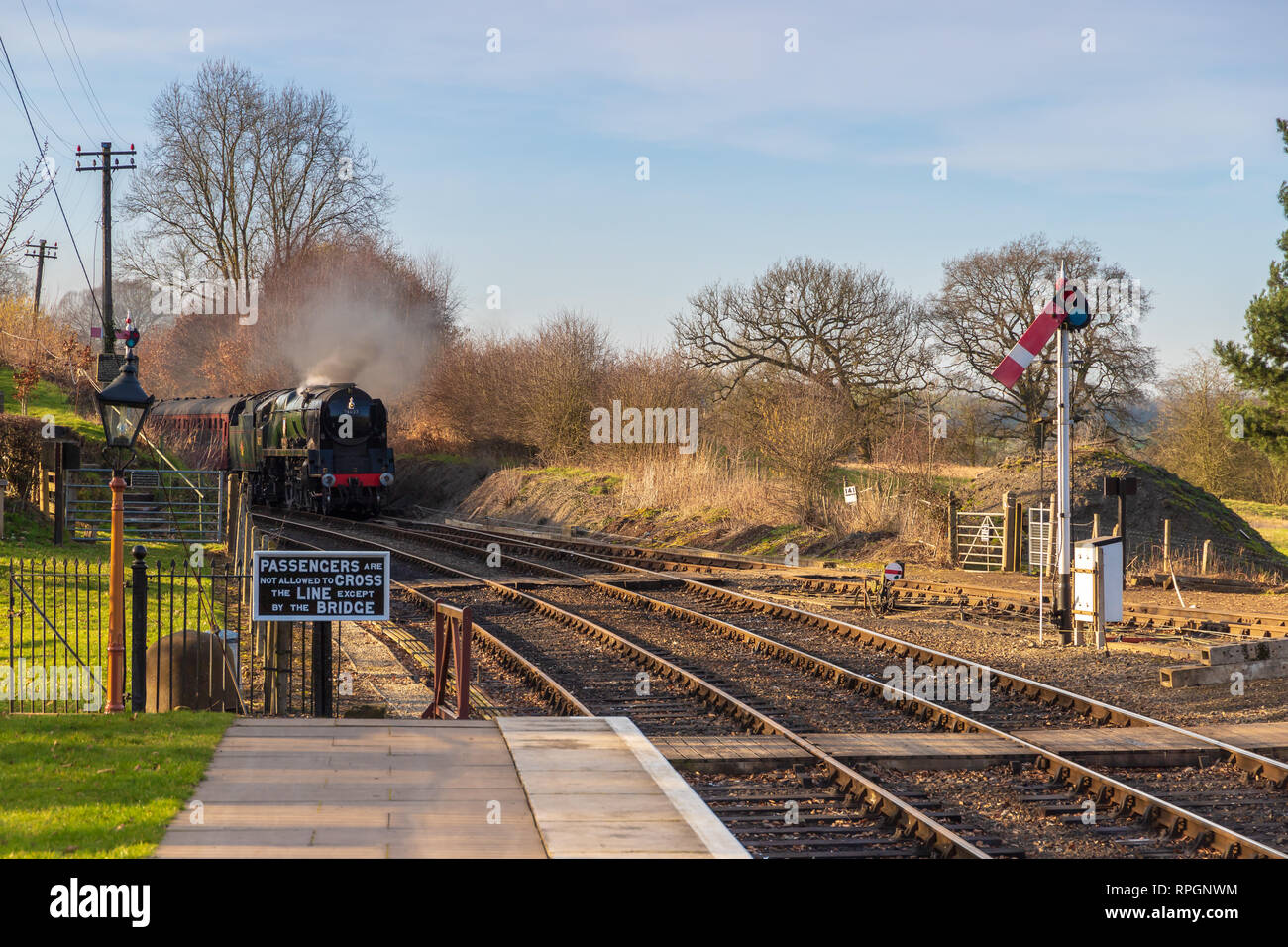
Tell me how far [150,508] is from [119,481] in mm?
16474

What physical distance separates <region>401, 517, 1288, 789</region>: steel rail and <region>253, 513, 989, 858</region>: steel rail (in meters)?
2.95

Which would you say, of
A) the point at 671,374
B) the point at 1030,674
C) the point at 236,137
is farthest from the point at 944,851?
the point at 236,137

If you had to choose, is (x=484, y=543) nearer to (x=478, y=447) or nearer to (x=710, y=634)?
(x=710, y=634)

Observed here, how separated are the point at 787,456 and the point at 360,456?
12867 mm

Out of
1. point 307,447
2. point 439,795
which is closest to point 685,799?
point 439,795

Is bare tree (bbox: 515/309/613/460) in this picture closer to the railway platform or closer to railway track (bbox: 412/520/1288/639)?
railway track (bbox: 412/520/1288/639)

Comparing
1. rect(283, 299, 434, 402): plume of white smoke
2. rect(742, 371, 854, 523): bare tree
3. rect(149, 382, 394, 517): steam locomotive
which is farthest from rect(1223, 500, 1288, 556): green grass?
rect(283, 299, 434, 402): plume of white smoke

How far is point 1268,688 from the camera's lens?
40.9ft

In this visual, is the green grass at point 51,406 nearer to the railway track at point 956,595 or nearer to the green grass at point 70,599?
the green grass at point 70,599

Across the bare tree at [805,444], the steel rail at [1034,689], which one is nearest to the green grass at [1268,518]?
the bare tree at [805,444]

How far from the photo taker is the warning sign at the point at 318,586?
930 centimetres

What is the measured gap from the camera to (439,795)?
6.71 metres

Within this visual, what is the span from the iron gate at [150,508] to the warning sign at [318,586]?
50.6 feet
